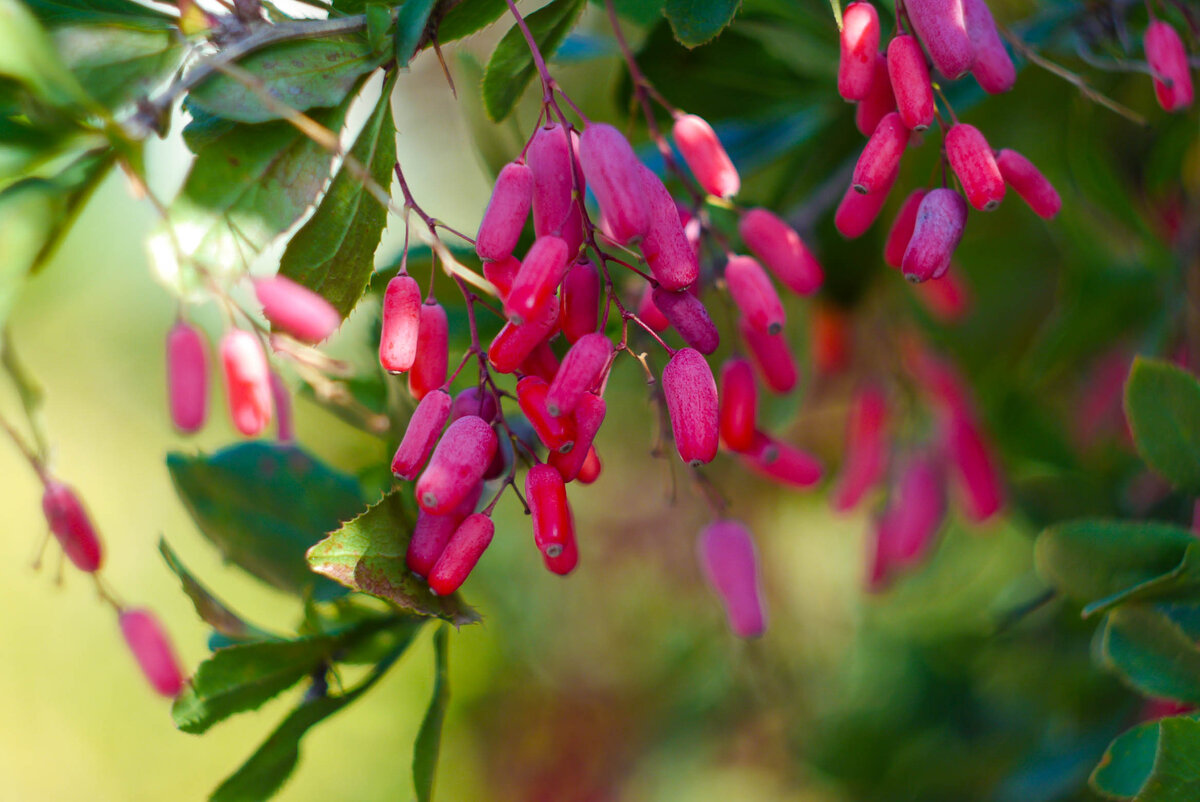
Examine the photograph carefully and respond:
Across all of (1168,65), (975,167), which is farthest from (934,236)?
(1168,65)

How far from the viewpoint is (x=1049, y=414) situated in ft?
4.06

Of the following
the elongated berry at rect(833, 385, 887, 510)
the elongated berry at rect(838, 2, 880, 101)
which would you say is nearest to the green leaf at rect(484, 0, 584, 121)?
the elongated berry at rect(838, 2, 880, 101)

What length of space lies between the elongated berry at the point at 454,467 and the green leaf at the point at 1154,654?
446mm

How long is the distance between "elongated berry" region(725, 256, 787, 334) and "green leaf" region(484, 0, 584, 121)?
0.60 ft

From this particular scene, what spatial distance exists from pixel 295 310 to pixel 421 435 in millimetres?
96

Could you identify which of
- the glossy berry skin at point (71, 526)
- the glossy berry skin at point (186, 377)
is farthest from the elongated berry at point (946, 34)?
the glossy berry skin at point (71, 526)

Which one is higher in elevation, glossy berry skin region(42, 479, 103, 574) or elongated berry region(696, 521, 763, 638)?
glossy berry skin region(42, 479, 103, 574)

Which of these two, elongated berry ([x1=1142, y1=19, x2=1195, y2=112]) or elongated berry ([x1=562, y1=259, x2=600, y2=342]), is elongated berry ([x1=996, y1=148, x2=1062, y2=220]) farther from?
elongated berry ([x1=562, y1=259, x2=600, y2=342])

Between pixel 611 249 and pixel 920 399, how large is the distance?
2.25 ft

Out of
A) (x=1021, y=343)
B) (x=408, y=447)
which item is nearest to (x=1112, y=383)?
(x=1021, y=343)

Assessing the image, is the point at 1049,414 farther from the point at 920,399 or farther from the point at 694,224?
the point at 694,224

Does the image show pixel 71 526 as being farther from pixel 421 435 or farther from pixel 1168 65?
pixel 1168 65

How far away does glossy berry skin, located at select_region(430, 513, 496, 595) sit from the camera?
0.54 meters

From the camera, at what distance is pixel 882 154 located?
55 cm
